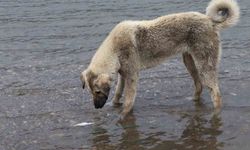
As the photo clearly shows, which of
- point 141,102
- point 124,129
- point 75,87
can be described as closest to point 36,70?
point 75,87

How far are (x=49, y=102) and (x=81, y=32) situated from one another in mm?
5916

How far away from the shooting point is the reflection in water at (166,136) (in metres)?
8.69

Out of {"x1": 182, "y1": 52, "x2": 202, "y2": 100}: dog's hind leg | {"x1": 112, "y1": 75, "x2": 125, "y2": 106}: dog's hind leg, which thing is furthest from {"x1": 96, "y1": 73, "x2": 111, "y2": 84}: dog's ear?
{"x1": 182, "y1": 52, "x2": 202, "y2": 100}: dog's hind leg

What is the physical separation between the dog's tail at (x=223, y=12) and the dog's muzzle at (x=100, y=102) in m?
2.41

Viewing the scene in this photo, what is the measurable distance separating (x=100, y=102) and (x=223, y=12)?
9.10 feet

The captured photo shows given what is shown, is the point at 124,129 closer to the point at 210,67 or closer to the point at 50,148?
the point at 50,148

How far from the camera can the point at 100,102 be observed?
31.8 ft

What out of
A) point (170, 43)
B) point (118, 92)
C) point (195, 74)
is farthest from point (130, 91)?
point (195, 74)

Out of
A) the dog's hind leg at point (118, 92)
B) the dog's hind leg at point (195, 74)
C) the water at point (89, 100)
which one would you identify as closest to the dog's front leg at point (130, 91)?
the water at point (89, 100)

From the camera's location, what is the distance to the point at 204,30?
10164 millimetres

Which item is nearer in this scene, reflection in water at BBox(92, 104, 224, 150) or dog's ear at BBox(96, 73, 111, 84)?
reflection in water at BBox(92, 104, 224, 150)

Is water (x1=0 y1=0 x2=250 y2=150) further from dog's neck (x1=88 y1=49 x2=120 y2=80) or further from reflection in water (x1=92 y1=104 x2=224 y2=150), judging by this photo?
dog's neck (x1=88 y1=49 x2=120 y2=80)

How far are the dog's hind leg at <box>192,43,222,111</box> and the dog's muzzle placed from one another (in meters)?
1.87

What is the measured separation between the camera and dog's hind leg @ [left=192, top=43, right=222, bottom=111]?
33.7 ft
